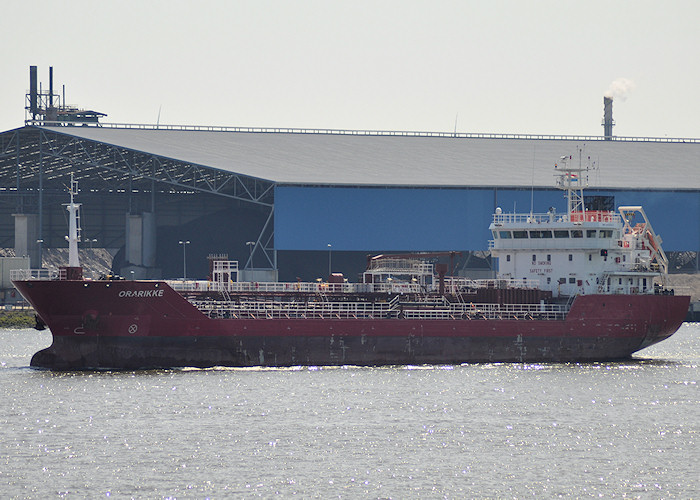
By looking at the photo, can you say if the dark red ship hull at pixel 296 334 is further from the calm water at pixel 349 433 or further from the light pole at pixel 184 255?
the light pole at pixel 184 255

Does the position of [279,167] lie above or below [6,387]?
above

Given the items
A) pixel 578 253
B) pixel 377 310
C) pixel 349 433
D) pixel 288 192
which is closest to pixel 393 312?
pixel 377 310

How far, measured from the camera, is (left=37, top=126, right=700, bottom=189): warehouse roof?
95.0 metres

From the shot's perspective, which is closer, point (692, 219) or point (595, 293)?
point (595, 293)

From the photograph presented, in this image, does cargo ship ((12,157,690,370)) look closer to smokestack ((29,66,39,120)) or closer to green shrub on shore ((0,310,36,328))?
green shrub on shore ((0,310,36,328))

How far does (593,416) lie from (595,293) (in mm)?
17209

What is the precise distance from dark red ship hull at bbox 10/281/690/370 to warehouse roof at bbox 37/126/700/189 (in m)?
39.4

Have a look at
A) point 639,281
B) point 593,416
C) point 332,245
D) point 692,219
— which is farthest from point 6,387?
point 692,219

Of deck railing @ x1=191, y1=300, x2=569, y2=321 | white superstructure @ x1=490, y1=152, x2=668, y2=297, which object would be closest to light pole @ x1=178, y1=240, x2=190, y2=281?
white superstructure @ x1=490, y1=152, x2=668, y2=297

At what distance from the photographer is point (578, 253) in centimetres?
5806

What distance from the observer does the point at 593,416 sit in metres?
40.9

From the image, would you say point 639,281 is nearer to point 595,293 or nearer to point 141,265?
point 595,293

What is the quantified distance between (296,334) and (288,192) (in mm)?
40952

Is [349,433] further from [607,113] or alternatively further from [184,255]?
[607,113]
